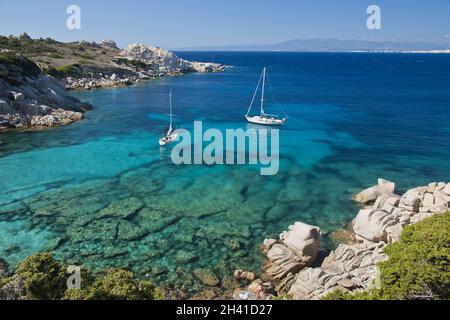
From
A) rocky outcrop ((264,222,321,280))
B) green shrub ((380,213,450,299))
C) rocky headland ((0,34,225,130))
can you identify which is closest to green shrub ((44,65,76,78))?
rocky headland ((0,34,225,130))

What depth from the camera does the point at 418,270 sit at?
55.9 ft

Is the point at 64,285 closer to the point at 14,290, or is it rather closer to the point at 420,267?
the point at 14,290

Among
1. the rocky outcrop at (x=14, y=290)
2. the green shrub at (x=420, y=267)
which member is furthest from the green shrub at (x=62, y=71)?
the green shrub at (x=420, y=267)

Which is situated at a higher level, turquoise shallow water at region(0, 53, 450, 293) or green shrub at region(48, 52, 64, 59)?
green shrub at region(48, 52, 64, 59)

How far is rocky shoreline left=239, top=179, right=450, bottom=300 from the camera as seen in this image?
21.8m

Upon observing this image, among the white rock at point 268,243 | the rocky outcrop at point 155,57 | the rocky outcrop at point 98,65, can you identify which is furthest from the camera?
the rocky outcrop at point 155,57

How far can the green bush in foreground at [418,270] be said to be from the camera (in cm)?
1664

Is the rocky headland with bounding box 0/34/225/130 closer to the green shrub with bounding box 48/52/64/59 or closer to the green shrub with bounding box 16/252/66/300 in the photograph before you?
the green shrub with bounding box 48/52/64/59

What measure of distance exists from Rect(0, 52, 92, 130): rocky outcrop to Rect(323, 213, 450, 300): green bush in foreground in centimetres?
5986

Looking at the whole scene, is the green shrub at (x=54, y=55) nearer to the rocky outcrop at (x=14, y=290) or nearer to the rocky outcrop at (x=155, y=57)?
the rocky outcrop at (x=155, y=57)

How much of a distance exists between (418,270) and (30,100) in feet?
224

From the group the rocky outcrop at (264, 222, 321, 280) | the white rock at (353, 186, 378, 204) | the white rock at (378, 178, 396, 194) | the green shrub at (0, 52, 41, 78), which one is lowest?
the rocky outcrop at (264, 222, 321, 280)

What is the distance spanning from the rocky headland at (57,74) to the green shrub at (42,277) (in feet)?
164
